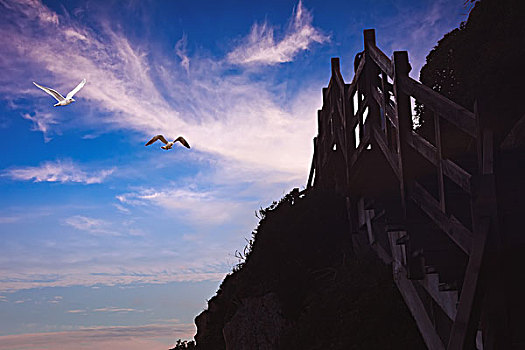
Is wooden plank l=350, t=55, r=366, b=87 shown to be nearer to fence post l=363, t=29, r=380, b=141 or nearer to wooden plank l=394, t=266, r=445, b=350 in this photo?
fence post l=363, t=29, r=380, b=141

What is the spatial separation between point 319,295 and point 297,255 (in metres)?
1.63

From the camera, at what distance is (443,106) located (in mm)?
7953

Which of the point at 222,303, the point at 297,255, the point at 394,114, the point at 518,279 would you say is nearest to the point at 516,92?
the point at 394,114

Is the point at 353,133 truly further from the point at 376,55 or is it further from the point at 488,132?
the point at 488,132

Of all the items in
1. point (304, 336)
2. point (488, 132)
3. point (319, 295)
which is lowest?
point (304, 336)

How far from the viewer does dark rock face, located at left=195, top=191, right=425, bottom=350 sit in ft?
36.8

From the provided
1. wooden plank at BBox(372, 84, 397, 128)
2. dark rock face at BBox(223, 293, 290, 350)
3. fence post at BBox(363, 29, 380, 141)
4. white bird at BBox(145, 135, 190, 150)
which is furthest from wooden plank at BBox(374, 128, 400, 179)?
white bird at BBox(145, 135, 190, 150)

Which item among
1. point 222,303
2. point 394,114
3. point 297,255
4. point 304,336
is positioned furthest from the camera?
point 222,303

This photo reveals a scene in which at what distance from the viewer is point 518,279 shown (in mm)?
6750

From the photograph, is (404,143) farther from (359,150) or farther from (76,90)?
(76,90)

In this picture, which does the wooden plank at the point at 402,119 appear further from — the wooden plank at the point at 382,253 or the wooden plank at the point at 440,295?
the wooden plank at the point at 382,253

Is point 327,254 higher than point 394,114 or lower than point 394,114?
lower

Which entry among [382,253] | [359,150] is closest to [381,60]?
[359,150]

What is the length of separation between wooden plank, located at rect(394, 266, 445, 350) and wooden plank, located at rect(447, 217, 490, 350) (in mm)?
2362
